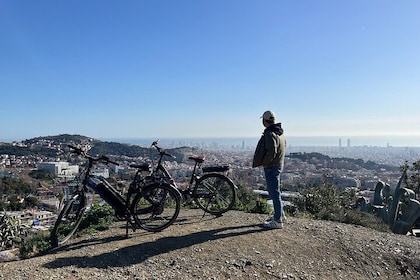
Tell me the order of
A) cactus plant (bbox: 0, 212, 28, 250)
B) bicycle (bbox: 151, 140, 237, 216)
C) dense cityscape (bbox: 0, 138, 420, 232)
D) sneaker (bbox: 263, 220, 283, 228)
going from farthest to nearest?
dense cityscape (bbox: 0, 138, 420, 232) → cactus plant (bbox: 0, 212, 28, 250) → bicycle (bbox: 151, 140, 237, 216) → sneaker (bbox: 263, 220, 283, 228)

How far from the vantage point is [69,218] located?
17.4 feet

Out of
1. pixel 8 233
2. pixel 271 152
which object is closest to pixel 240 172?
pixel 8 233

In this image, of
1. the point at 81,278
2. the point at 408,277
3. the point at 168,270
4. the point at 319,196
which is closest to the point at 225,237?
the point at 168,270

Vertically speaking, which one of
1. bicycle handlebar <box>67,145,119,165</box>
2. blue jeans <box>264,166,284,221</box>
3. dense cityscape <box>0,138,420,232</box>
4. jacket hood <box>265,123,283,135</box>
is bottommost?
dense cityscape <box>0,138,420,232</box>

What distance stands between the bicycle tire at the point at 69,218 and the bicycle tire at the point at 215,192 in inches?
81.3

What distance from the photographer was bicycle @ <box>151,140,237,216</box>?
6406mm

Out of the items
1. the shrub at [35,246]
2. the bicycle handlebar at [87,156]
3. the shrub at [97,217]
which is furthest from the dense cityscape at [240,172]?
the shrub at [35,246]

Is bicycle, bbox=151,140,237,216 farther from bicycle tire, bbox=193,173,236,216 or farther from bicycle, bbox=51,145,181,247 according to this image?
bicycle, bbox=51,145,181,247

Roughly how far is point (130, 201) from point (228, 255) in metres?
1.82

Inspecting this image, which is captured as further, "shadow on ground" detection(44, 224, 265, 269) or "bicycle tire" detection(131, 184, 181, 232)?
"bicycle tire" detection(131, 184, 181, 232)

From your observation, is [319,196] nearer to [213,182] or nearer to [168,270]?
[213,182]

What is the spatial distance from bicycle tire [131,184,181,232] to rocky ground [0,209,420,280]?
→ 184mm

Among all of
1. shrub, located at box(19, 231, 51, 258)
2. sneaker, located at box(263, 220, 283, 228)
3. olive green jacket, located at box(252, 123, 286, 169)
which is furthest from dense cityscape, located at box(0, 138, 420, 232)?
sneaker, located at box(263, 220, 283, 228)

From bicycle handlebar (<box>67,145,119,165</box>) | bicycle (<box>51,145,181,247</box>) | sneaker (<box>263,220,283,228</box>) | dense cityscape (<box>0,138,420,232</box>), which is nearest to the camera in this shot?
bicycle handlebar (<box>67,145,119,165</box>)
